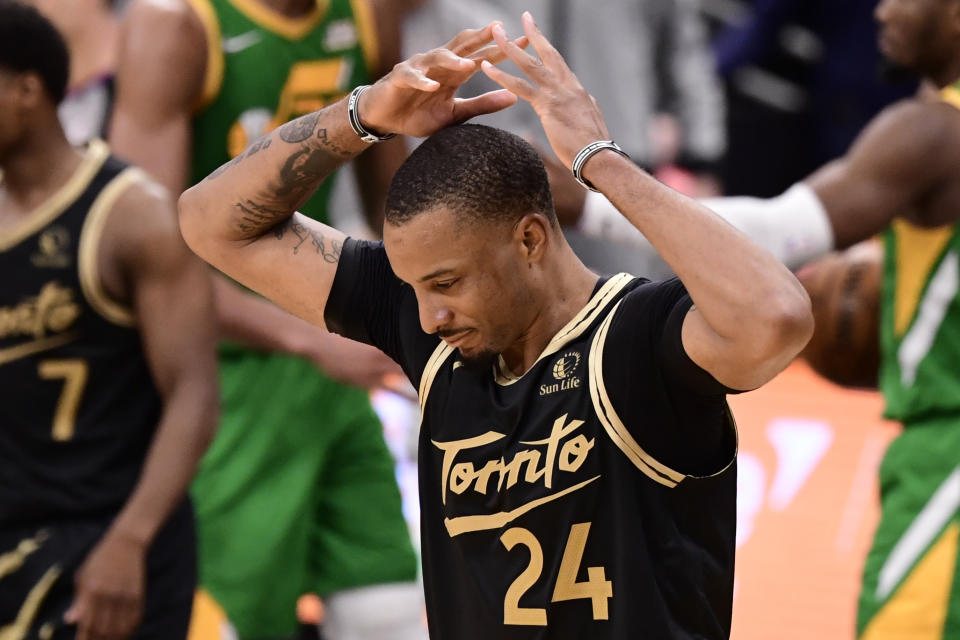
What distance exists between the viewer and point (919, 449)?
387cm

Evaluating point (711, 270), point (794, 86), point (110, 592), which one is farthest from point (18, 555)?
point (794, 86)

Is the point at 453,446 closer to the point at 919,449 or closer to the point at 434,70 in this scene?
the point at 434,70

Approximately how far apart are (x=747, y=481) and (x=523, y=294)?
498 cm

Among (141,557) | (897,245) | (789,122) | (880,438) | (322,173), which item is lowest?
(880,438)

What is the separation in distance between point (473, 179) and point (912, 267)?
171 centimetres

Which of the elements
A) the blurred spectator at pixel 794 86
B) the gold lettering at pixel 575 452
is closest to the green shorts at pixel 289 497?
the gold lettering at pixel 575 452

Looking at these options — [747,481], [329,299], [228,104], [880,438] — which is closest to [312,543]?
[228,104]

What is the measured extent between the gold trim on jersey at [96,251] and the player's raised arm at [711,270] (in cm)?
156

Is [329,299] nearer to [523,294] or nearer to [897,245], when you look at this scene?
[523,294]

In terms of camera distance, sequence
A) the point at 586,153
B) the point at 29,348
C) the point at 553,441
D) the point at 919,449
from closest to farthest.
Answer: the point at 586,153, the point at 553,441, the point at 29,348, the point at 919,449

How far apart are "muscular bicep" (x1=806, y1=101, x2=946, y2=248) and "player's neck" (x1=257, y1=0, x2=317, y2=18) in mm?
1642

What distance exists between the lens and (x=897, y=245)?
13.2ft

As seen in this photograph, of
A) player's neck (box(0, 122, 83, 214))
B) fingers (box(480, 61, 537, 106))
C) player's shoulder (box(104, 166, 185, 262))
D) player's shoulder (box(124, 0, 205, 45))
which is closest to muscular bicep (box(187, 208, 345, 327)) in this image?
fingers (box(480, 61, 537, 106))

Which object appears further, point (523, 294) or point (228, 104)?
point (228, 104)
